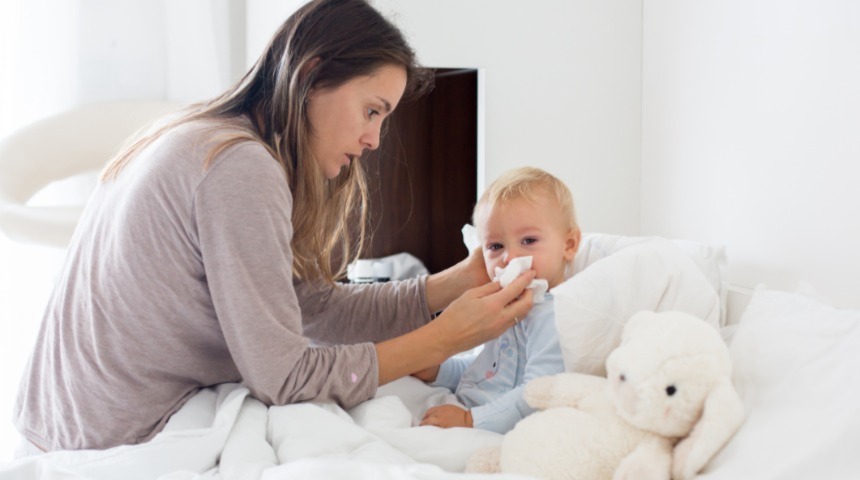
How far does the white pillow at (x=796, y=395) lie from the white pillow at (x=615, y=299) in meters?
0.09

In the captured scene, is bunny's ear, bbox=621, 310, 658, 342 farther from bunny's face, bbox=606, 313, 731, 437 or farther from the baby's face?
the baby's face

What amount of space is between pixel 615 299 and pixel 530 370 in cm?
20

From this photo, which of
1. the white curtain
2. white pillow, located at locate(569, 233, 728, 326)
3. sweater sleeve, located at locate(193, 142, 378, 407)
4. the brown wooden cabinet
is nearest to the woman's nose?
sweater sleeve, located at locate(193, 142, 378, 407)

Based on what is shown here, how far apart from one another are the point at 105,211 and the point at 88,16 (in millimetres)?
1806

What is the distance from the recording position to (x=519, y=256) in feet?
4.57

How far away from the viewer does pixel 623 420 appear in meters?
0.94

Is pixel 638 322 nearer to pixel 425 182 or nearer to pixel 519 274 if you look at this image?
pixel 519 274

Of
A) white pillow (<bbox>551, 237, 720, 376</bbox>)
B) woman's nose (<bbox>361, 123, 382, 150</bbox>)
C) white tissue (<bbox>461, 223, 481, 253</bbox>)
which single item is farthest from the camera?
white tissue (<bbox>461, 223, 481, 253</bbox>)

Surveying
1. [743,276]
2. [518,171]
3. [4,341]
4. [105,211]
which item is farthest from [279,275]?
[4,341]

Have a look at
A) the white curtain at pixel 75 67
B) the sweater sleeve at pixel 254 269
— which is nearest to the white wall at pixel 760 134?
the sweater sleeve at pixel 254 269

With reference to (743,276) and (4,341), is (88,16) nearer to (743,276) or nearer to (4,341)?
(4,341)

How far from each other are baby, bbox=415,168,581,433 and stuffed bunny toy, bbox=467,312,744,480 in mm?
268

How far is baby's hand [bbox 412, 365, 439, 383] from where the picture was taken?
1.48 metres

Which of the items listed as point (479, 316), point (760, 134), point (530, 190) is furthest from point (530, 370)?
point (760, 134)
